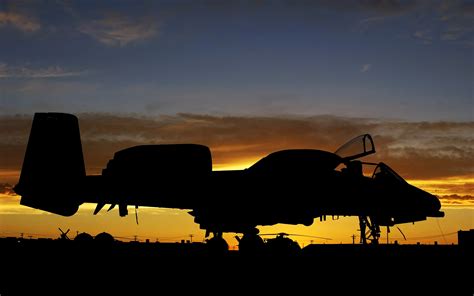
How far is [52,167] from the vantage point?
18297 mm

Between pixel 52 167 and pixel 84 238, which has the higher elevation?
pixel 52 167

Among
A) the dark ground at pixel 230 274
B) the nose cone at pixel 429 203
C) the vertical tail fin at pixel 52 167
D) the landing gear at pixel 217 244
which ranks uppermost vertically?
the vertical tail fin at pixel 52 167

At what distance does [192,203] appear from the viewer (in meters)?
19.2

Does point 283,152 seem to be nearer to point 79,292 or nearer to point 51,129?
point 51,129

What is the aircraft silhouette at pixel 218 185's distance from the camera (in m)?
17.8

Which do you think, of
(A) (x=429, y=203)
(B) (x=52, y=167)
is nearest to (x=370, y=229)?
(A) (x=429, y=203)

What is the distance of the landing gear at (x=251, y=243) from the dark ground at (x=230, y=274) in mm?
1478

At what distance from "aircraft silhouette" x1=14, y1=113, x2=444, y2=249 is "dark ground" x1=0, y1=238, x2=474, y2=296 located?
92.1 inches

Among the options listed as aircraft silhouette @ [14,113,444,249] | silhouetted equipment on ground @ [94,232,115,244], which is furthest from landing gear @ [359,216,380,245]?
silhouetted equipment on ground @ [94,232,115,244]

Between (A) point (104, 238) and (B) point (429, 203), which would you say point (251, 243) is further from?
(B) point (429, 203)

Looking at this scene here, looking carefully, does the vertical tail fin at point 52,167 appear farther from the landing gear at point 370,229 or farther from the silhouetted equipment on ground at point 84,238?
the landing gear at point 370,229

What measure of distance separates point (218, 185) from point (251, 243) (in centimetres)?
253

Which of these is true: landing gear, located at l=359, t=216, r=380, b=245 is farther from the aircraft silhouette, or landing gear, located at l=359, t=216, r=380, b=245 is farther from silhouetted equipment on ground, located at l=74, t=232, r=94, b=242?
silhouetted equipment on ground, located at l=74, t=232, r=94, b=242

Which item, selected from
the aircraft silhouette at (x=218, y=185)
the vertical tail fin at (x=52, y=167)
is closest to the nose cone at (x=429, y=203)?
the aircraft silhouette at (x=218, y=185)
